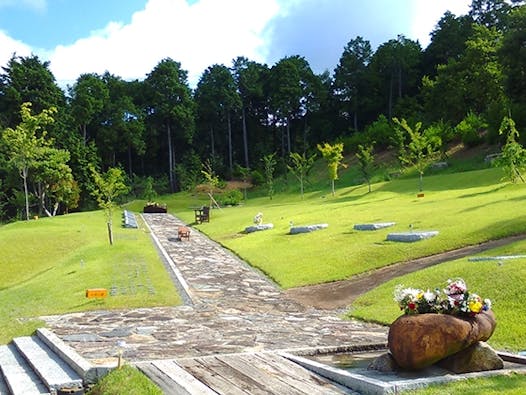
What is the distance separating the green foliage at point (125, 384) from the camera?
6.18m

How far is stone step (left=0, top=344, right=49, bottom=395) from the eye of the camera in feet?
23.0

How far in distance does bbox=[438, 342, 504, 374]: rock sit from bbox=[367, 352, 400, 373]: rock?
0.59 meters

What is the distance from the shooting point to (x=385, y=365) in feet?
22.1

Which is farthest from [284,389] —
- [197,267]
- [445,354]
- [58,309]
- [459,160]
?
[459,160]

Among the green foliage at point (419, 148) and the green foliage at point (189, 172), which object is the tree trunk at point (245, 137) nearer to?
the green foliage at point (189, 172)

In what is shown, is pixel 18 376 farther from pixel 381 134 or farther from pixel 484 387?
pixel 381 134

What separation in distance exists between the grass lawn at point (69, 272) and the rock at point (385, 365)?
684 centimetres

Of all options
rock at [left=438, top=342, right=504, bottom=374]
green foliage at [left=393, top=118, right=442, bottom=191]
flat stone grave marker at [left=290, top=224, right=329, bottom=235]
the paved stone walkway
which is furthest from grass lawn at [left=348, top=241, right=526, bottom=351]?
green foliage at [left=393, top=118, right=442, bottom=191]

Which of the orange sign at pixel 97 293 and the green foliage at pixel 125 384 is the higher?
the green foliage at pixel 125 384

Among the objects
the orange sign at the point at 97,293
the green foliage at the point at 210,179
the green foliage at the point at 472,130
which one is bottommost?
the orange sign at the point at 97,293

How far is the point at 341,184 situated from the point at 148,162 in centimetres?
3077

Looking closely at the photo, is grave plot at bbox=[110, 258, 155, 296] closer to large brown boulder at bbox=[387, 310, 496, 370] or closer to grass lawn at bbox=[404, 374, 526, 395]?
large brown boulder at bbox=[387, 310, 496, 370]

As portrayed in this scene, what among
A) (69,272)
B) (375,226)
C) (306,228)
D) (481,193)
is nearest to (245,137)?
(481,193)

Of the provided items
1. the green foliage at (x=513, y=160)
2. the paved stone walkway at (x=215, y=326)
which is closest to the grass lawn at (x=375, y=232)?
the green foliage at (x=513, y=160)
